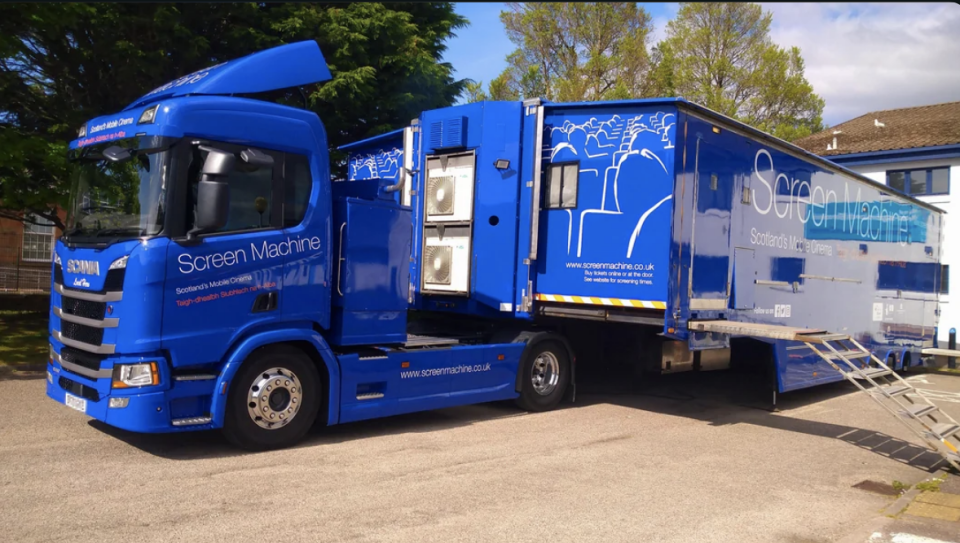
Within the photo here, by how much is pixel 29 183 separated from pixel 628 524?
412 inches

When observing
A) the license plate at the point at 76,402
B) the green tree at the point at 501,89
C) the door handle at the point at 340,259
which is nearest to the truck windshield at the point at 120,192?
the license plate at the point at 76,402

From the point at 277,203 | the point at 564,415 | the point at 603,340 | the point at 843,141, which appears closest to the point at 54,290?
the point at 277,203

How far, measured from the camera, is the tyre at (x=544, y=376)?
9461 mm

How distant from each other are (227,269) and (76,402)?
69.0 inches

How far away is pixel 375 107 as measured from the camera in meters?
16.3

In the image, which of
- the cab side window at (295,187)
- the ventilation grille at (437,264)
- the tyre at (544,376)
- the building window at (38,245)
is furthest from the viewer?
the building window at (38,245)

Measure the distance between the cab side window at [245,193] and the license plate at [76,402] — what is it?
1782mm

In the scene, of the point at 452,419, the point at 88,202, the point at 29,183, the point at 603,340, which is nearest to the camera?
the point at 88,202

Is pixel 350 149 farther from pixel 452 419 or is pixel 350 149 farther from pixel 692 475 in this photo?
pixel 692 475

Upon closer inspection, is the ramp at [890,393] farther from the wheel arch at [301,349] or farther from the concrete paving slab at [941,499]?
the wheel arch at [301,349]

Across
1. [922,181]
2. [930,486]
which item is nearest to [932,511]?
[930,486]

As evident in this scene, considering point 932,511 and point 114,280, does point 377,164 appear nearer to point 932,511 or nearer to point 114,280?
point 114,280

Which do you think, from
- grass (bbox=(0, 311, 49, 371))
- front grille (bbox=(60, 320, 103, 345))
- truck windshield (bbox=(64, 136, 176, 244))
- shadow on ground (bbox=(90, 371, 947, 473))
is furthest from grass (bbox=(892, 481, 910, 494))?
grass (bbox=(0, 311, 49, 371))

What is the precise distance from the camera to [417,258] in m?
10.1
